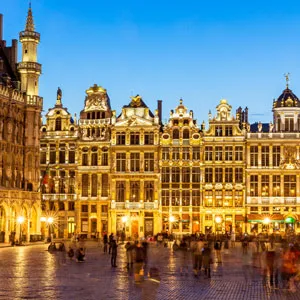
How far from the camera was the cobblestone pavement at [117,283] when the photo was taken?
22.3m

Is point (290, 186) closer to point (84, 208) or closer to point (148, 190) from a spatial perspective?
point (148, 190)

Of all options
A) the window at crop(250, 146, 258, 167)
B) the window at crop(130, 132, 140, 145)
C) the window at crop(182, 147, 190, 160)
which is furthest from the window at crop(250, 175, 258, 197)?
the window at crop(130, 132, 140, 145)

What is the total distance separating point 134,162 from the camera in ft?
252

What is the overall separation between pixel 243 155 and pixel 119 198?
1319 centimetres

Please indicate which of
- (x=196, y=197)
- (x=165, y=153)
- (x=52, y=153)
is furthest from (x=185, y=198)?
(x=52, y=153)

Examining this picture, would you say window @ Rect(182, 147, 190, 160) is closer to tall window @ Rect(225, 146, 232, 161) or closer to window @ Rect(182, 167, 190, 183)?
window @ Rect(182, 167, 190, 183)

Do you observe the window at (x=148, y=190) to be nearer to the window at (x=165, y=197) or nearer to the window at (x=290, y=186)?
the window at (x=165, y=197)

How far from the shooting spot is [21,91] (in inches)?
2822

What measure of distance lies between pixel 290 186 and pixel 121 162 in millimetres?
17028

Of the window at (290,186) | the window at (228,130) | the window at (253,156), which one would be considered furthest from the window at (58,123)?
the window at (290,186)

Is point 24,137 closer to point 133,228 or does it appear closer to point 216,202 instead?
point 133,228

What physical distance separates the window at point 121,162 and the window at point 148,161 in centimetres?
213

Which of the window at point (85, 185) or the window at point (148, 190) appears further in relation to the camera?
the window at point (85, 185)

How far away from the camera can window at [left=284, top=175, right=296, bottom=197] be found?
74.8m
